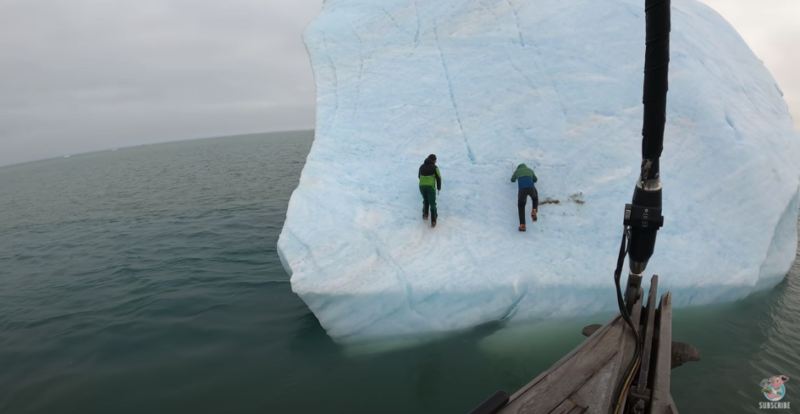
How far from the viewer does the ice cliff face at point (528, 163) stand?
6156mm

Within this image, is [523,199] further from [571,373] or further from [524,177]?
[571,373]

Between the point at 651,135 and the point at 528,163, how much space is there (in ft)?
15.1

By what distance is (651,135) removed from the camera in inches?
102

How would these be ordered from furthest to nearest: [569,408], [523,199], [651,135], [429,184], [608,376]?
[429,184] < [523,199] < [608,376] < [569,408] < [651,135]

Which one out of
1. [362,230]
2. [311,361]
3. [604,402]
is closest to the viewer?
[604,402]

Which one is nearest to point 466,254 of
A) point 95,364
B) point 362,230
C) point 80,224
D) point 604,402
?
point 362,230

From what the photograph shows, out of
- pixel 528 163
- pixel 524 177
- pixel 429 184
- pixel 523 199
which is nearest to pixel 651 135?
pixel 523 199

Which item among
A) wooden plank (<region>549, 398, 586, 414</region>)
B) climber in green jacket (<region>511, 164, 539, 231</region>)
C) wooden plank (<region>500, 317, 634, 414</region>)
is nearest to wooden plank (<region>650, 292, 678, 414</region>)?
wooden plank (<region>500, 317, 634, 414</region>)

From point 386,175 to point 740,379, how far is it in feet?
20.4

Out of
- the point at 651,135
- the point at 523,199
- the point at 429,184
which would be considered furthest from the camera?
the point at 429,184

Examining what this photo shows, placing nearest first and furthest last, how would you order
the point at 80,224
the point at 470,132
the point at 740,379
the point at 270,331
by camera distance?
the point at 740,379, the point at 270,331, the point at 470,132, the point at 80,224

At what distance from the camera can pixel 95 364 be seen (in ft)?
22.0

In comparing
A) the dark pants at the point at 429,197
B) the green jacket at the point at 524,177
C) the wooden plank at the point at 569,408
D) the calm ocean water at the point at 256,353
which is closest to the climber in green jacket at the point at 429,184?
the dark pants at the point at 429,197

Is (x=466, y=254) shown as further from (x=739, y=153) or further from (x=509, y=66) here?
(x=739, y=153)
